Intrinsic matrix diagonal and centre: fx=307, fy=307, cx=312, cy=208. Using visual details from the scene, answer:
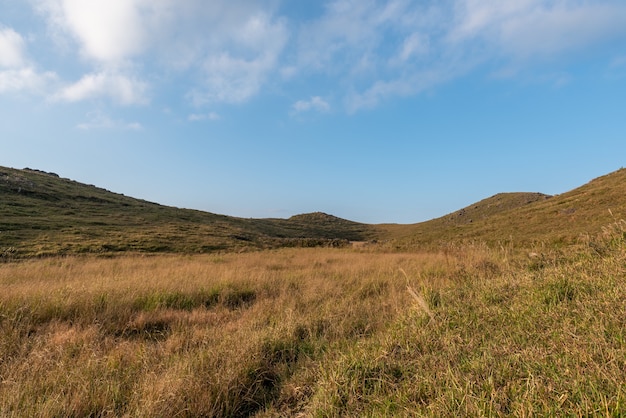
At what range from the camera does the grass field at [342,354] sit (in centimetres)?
261

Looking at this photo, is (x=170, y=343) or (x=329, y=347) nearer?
(x=329, y=347)

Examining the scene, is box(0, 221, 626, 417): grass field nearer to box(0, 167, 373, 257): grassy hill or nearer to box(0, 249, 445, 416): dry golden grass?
box(0, 249, 445, 416): dry golden grass

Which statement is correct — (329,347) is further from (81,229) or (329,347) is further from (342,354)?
(81,229)

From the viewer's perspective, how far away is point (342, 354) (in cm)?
381

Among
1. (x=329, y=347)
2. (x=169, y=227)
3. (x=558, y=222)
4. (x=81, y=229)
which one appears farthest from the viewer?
(x=169, y=227)

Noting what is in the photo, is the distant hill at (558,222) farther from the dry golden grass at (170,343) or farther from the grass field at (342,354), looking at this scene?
the dry golden grass at (170,343)

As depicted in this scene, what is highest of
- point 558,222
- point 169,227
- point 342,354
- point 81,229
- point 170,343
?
point 558,222

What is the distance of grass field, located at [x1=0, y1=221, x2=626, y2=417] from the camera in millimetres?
2605

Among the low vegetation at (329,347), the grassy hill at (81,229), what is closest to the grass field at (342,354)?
the low vegetation at (329,347)

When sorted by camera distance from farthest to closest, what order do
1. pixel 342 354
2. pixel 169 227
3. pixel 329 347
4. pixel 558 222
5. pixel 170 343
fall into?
pixel 169 227 < pixel 558 222 < pixel 170 343 < pixel 329 347 < pixel 342 354

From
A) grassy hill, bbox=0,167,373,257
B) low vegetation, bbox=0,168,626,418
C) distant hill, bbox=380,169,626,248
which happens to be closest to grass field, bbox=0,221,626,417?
low vegetation, bbox=0,168,626,418

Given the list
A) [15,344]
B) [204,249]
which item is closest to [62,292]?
[15,344]

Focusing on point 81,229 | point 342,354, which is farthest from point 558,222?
point 81,229

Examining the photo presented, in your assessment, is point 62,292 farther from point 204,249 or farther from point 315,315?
point 204,249
